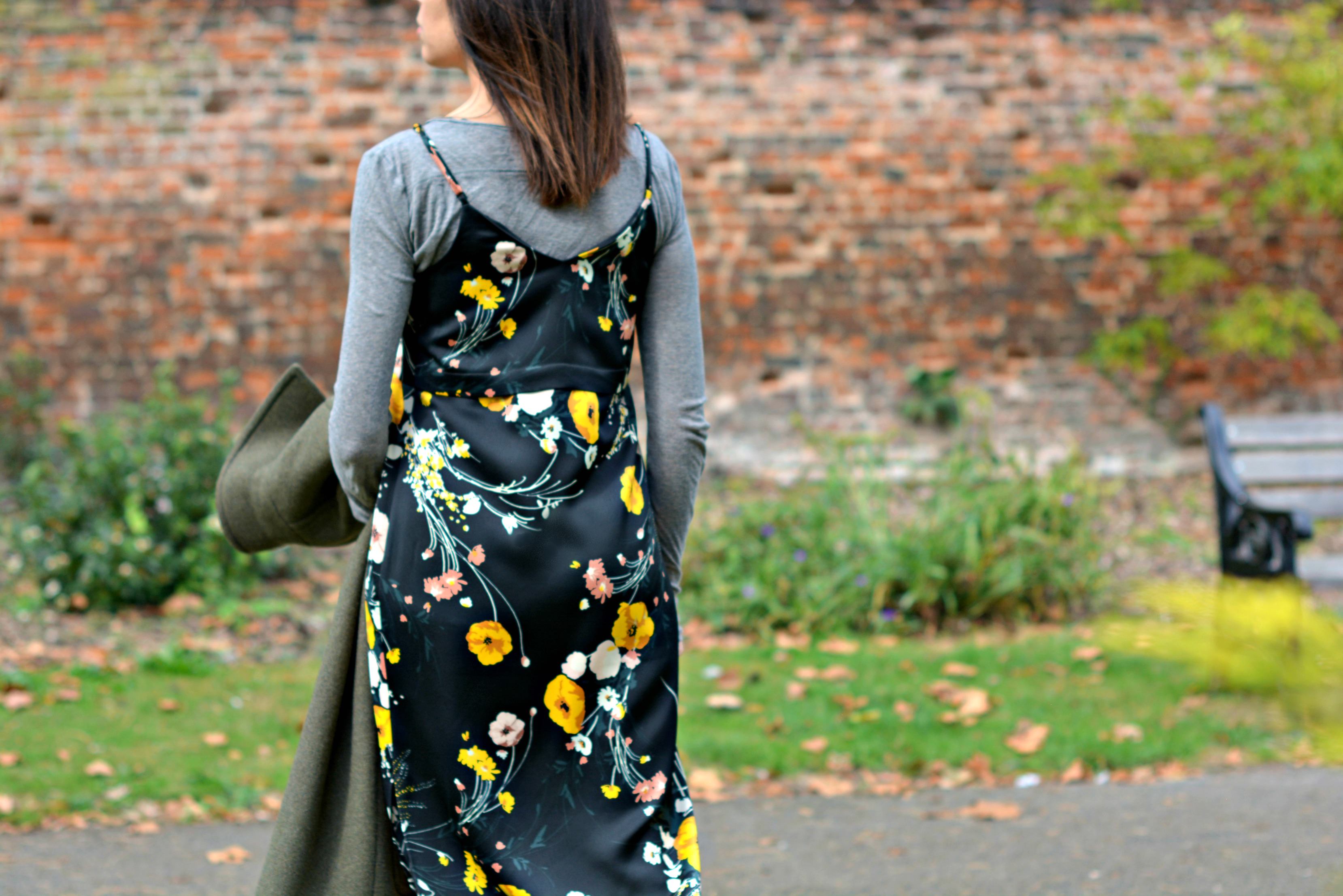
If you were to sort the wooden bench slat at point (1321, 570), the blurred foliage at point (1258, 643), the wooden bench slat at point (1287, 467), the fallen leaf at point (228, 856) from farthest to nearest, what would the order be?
the wooden bench slat at point (1287, 467)
the wooden bench slat at point (1321, 570)
the fallen leaf at point (228, 856)
the blurred foliage at point (1258, 643)

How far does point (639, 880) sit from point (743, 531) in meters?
3.82

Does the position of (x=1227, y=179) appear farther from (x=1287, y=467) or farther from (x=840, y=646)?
(x=840, y=646)

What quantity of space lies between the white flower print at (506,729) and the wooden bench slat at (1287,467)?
3769 mm

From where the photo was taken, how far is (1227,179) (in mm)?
7660

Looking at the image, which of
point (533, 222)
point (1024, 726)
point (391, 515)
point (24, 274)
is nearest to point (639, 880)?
point (391, 515)

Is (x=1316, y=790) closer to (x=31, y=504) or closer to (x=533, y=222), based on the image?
(x=533, y=222)

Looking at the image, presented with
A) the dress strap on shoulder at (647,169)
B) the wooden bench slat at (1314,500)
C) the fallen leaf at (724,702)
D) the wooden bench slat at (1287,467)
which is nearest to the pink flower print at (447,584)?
the dress strap on shoulder at (647,169)

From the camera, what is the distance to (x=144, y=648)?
4734 millimetres

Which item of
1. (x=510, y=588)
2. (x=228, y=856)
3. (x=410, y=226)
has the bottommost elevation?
(x=228, y=856)

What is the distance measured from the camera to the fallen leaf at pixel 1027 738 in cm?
395

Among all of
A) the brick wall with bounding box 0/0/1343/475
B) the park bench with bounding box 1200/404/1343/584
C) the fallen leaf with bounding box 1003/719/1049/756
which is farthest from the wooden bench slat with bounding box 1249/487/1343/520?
the brick wall with bounding box 0/0/1343/475

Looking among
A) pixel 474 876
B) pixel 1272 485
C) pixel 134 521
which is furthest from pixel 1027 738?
pixel 134 521

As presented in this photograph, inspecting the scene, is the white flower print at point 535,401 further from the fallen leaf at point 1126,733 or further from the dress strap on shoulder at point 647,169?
the fallen leaf at point 1126,733

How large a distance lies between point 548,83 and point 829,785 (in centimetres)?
274
